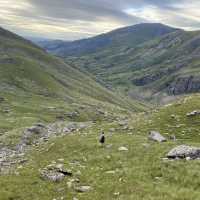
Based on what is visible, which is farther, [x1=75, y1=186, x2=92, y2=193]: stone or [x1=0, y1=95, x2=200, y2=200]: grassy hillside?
[x1=75, y1=186, x2=92, y2=193]: stone

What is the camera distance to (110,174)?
1142 inches

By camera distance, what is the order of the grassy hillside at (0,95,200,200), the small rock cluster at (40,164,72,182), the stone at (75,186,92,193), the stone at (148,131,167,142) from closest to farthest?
the grassy hillside at (0,95,200,200)
the stone at (75,186,92,193)
the small rock cluster at (40,164,72,182)
the stone at (148,131,167,142)

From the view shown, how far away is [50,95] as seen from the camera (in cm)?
19712

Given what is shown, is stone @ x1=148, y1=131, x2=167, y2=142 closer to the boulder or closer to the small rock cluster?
the boulder

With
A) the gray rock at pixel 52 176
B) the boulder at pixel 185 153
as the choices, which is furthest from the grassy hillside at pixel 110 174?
the boulder at pixel 185 153

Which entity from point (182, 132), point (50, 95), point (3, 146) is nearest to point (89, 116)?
point (50, 95)

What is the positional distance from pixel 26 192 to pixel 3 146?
33.6m

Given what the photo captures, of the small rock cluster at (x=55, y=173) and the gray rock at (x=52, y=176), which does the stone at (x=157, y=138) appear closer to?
the small rock cluster at (x=55, y=173)

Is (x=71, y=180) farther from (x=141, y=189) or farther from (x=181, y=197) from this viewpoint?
(x=181, y=197)

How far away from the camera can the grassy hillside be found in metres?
25.1

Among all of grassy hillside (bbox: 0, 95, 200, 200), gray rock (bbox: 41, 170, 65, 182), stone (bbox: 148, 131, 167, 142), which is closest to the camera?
grassy hillside (bbox: 0, 95, 200, 200)

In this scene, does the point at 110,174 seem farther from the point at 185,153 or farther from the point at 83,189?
the point at 185,153

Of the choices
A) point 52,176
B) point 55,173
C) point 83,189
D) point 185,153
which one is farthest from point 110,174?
point 185,153

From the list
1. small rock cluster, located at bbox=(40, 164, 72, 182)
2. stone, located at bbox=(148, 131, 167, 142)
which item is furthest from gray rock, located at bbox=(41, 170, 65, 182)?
stone, located at bbox=(148, 131, 167, 142)
